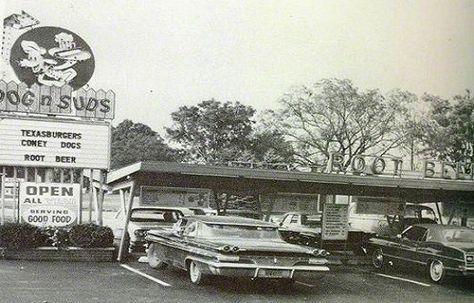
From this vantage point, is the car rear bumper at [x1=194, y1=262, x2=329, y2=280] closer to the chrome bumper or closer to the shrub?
the chrome bumper

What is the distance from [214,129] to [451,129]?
56.5 ft

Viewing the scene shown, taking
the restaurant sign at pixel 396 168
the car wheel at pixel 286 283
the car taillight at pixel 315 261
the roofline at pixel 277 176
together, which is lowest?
the car wheel at pixel 286 283

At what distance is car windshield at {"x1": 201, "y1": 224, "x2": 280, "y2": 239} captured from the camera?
9.76 metres

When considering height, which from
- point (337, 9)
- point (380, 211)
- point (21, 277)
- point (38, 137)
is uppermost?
point (337, 9)

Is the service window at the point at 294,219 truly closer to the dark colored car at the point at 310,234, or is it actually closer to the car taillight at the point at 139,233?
the dark colored car at the point at 310,234

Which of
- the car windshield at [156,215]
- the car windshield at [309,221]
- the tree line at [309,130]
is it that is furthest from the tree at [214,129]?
the car windshield at [156,215]

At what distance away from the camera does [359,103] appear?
25.2 metres

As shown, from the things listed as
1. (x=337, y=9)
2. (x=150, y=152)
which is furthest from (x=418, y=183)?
(x=150, y=152)

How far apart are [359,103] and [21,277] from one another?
18230mm

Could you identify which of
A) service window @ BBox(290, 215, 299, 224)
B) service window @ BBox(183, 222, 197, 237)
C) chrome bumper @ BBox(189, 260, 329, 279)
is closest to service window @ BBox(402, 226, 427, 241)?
chrome bumper @ BBox(189, 260, 329, 279)

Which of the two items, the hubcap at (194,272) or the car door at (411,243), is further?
the car door at (411,243)

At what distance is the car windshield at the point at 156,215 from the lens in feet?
48.0

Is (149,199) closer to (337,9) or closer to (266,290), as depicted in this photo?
(266,290)

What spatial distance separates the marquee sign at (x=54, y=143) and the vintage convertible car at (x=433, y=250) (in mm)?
6015
